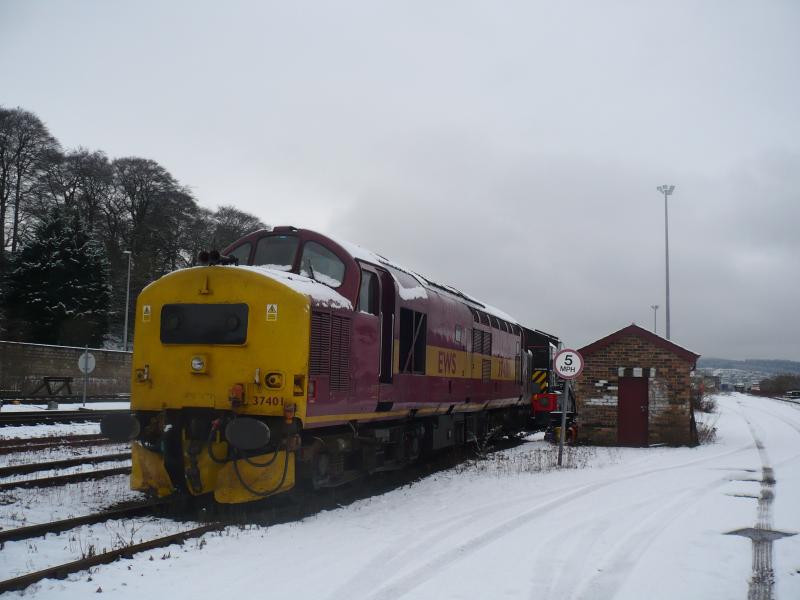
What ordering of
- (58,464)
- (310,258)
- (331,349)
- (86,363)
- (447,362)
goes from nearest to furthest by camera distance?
(331,349) < (310,258) < (58,464) < (447,362) < (86,363)

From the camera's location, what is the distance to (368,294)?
9.97 meters

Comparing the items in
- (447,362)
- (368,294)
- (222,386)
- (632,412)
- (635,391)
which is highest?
(368,294)

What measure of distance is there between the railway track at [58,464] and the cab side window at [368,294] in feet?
19.3

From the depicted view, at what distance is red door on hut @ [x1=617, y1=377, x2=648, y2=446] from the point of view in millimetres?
18484

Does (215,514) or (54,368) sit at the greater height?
(54,368)

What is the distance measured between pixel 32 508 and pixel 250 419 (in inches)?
121

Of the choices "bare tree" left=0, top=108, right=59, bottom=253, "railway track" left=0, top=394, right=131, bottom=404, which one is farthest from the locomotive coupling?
"bare tree" left=0, top=108, right=59, bottom=253

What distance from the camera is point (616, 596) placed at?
5.63 m

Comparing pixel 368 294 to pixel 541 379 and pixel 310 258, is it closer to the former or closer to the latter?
pixel 310 258

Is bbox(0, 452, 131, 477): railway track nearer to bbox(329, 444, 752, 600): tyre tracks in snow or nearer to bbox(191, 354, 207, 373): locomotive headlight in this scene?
bbox(191, 354, 207, 373): locomotive headlight

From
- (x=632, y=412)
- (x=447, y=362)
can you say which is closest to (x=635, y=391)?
(x=632, y=412)

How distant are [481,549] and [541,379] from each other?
1600cm

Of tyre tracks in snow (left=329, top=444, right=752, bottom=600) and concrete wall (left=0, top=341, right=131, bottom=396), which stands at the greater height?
concrete wall (left=0, top=341, right=131, bottom=396)

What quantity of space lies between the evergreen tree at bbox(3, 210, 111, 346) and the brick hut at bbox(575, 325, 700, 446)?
90.3 ft
